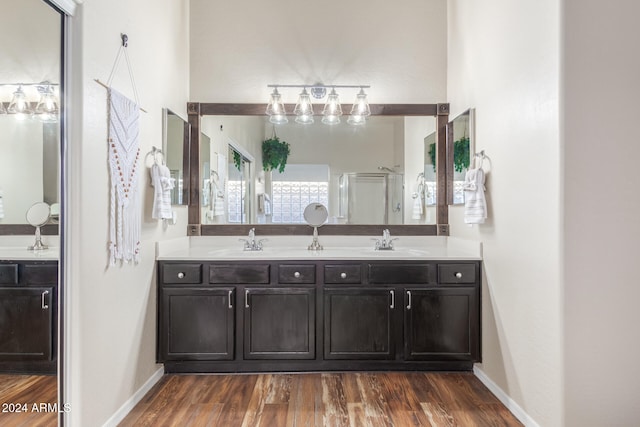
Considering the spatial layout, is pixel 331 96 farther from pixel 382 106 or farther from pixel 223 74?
pixel 223 74

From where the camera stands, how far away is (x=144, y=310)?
2.27 m

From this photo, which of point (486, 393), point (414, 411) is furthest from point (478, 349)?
point (414, 411)

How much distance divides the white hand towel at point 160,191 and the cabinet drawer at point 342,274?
44.4 inches

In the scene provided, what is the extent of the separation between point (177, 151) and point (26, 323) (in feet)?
5.48

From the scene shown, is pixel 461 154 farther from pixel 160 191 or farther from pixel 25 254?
pixel 25 254

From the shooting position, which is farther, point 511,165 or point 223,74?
point 223,74

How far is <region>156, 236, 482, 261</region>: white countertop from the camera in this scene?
2.46 m

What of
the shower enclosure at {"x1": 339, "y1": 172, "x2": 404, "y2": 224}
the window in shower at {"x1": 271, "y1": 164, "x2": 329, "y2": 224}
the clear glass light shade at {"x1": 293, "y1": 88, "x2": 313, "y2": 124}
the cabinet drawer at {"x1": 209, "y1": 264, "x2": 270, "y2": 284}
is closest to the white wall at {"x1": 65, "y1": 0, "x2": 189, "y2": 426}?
the cabinet drawer at {"x1": 209, "y1": 264, "x2": 270, "y2": 284}

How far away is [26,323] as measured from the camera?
1.39 metres

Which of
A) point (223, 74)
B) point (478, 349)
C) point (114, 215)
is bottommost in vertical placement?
point (478, 349)

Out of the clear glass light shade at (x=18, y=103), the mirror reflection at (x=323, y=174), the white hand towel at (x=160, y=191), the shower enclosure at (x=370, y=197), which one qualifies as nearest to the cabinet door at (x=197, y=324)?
the white hand towel at (x=160, y=191)

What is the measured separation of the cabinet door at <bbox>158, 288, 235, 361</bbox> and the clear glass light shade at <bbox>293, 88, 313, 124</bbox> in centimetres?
154

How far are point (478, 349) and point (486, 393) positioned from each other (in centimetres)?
28

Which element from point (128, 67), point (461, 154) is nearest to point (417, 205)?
point (461, 154)
